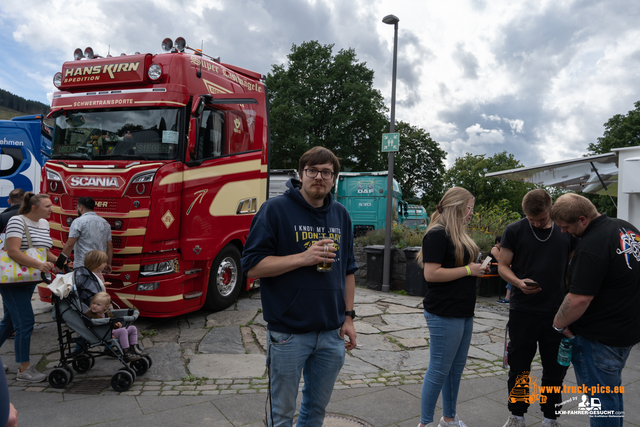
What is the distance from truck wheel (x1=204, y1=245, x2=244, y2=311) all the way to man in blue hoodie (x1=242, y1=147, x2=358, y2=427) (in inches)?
183

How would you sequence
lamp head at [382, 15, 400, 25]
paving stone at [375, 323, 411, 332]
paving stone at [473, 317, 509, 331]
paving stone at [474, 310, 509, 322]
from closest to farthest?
1. paving stone at [375, 323, 411, 332]
2. paving stone at [473, 317, 509, 331]
3. paving stone at [474, 310, 509, 322]
4. lamp head at [382, 15, 400, 25]

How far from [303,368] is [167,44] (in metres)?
5.70

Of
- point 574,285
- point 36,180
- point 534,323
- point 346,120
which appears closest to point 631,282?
point 574,285

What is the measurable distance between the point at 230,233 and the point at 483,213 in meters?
8.49

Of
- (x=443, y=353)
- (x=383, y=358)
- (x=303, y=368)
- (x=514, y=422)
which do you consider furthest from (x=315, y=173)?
(x=383, y=358)

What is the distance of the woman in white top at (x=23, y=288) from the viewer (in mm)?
4273

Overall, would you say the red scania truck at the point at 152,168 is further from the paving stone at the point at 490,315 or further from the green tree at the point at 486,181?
the green tree at the point at 486,181

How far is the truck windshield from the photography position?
606 cm

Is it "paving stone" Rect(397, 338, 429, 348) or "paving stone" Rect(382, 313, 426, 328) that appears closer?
"paving stone" Rect(397, 338, 429, 348)

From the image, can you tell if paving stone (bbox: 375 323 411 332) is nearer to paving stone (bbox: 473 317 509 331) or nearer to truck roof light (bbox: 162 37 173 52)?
paving stone (bbox: 473 317 509 331)

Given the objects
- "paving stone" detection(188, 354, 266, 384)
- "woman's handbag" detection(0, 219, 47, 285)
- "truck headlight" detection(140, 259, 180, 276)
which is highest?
"woman's handbag" detection(0, 219, 47, 285)

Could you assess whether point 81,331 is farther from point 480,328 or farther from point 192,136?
point 480,328

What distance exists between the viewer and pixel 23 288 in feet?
14.3

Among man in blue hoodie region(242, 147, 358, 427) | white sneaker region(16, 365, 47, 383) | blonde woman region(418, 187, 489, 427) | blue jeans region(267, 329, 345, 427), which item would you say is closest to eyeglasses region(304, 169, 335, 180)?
man in blue hoodie region(242, 147, 358, 427)
